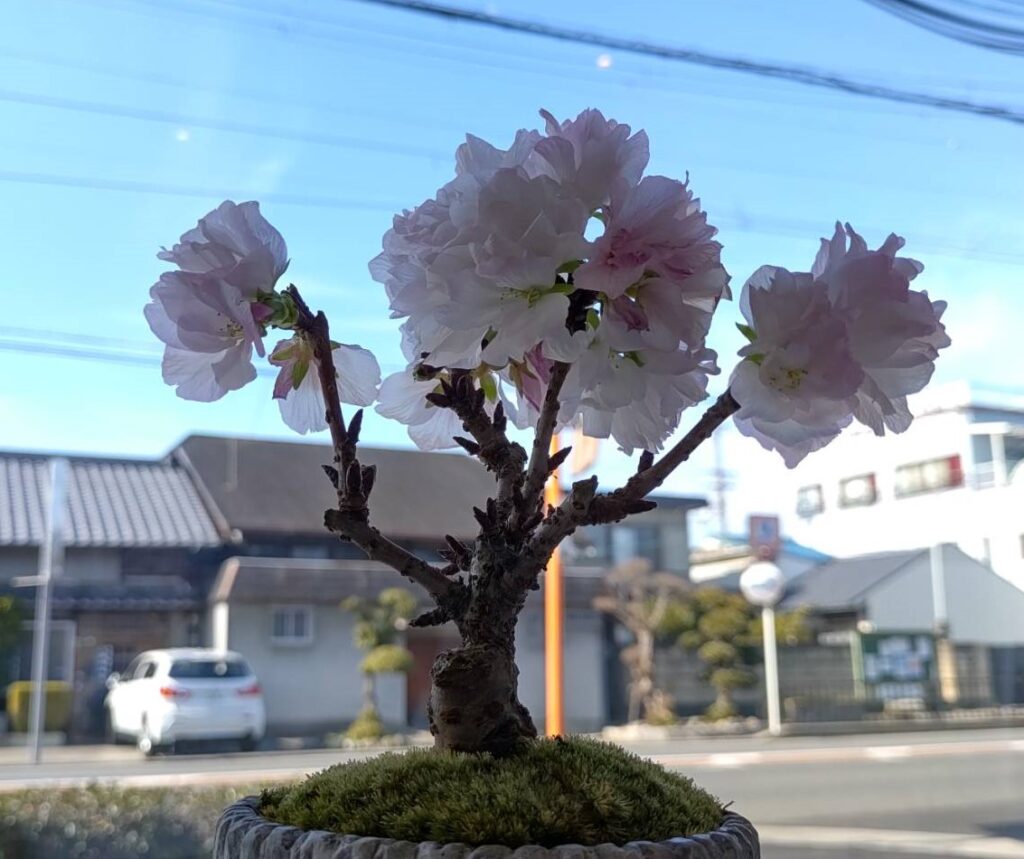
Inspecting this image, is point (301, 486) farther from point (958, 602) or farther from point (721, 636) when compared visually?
point (958, 602)

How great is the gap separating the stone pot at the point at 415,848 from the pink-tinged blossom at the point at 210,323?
0.83 ft

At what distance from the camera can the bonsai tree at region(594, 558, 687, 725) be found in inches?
377

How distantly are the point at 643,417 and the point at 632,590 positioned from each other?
934 centimetres

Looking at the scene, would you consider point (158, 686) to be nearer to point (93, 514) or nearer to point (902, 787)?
point (93, 514)

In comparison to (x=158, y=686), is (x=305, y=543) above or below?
above

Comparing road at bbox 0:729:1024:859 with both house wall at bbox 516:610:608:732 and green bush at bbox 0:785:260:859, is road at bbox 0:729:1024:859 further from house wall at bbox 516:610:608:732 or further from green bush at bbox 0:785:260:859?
house wall at bbox 516:610:608:732

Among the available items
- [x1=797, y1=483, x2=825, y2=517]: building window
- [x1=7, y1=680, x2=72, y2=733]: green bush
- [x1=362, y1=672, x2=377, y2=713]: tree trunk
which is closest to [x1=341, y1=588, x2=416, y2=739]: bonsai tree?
[x1=362, y1=672, x2=377, y2=713]: tree trunk

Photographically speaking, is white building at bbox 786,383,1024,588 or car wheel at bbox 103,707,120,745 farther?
white building at bbox 786,383,1024,588

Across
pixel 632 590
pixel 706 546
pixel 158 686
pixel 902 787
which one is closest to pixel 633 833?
pixel 902 787

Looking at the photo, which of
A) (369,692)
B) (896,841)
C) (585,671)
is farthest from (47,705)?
(896,841)

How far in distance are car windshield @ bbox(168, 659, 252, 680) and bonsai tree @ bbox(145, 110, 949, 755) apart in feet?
23.4

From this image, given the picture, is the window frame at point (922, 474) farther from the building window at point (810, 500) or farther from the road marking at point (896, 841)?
the road marking at point (896, 841)

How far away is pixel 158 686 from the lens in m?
7.16

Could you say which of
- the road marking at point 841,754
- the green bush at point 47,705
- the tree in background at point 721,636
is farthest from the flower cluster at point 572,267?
the tree in background at point 721,636
